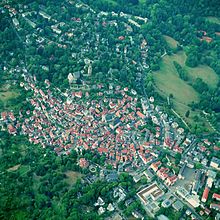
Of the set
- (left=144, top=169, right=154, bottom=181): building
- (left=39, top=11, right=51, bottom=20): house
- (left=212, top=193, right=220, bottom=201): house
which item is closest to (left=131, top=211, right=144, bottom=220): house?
(left=144, top=169, right=154, bottom=181): building

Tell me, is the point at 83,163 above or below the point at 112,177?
below

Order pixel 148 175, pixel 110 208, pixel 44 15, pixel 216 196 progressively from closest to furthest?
pixel 110 208 < pixel 216 196 < pixel 148 175 < pixel 44 15

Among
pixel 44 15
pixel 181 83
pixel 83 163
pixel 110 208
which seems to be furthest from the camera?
pixel 44 15

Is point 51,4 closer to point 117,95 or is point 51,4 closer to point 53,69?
point 53,69

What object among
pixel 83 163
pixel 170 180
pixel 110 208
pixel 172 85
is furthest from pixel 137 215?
pixel 172 85

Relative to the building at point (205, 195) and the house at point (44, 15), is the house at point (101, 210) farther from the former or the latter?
the house at point (44, 15)

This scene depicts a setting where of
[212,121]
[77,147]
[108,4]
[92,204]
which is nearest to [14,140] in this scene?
[77,147]

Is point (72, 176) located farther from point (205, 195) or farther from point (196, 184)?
point (205, 195)
